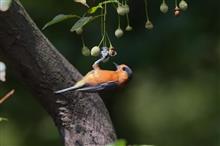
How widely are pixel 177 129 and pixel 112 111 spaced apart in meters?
0.98

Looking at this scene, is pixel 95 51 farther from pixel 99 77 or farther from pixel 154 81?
pixel 154 81

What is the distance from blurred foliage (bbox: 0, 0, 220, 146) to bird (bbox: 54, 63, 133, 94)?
182cm

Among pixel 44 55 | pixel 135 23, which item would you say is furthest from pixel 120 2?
pixel 135 23

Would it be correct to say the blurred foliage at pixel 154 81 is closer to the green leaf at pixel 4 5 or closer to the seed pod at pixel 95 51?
the seed pod at pixel 95 51

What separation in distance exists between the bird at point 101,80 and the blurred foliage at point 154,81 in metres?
1.82

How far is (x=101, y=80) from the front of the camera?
1.83 metres

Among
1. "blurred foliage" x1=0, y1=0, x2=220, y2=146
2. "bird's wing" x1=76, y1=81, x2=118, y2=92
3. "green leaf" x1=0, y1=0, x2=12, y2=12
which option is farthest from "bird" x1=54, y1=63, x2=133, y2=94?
"blurred foliage" x1=0, y1=0, x2=220, y2=146

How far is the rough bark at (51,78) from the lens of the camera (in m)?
2.18

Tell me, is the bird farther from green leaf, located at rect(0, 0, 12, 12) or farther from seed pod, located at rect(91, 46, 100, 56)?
green leaf, located at rect(0, 0, 12, 12)

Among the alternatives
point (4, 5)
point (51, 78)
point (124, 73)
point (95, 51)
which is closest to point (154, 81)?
point (51, 78)

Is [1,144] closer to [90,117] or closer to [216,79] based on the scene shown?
[216,79]

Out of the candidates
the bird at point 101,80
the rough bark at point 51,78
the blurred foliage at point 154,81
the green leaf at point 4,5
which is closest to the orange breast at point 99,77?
the bird at point 101,80

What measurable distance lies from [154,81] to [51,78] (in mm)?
2552

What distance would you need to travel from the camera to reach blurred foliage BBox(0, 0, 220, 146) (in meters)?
4.28
